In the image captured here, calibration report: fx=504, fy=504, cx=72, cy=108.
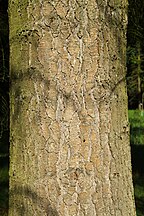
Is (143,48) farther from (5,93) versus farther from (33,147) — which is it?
(33,147)

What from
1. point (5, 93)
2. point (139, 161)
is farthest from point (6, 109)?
point (139, 161)

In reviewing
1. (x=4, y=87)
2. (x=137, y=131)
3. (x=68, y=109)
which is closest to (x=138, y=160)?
(x=4, y=87)

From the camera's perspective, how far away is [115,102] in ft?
5.81

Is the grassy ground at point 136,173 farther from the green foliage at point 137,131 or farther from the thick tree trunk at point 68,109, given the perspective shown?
the thick tree trunk at point 68,109

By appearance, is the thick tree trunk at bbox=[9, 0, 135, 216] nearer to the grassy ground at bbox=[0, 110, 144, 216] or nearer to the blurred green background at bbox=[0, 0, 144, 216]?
the blurred green background at bbox=[0, 0, 144, 216]

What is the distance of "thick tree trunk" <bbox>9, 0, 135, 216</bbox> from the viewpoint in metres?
1.69

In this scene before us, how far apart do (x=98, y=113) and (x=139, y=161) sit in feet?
21.7

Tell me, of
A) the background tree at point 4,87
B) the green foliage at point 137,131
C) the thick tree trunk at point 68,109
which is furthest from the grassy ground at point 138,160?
the thick tree trunk at point 68,109

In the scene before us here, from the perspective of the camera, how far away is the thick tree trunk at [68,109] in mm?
1694

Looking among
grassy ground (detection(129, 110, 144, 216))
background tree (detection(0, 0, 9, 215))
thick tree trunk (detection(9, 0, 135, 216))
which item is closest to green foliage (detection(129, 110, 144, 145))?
grassy ground (detection(129, 110, 144, 216))

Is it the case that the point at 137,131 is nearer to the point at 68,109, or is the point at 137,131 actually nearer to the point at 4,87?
the point at 4,87

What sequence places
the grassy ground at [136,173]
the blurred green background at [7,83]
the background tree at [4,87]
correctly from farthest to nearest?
the grassy ground at [136,173] < the blurred green background at [7,83] < the background tree at [4,87]

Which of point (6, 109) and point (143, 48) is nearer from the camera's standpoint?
point (6, 109)

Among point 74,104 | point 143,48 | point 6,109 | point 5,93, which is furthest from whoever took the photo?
point 143,48
